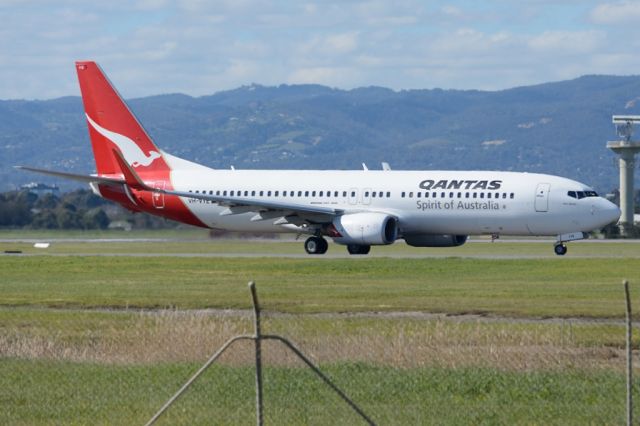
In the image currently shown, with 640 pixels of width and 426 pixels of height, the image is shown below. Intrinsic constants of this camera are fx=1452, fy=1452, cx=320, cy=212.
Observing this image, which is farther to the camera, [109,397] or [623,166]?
[623,166]

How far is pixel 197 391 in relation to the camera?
786 inches

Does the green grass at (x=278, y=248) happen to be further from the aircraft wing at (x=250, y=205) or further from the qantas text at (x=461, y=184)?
the qantas text at (x=461, y=184)

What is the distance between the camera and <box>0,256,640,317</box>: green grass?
108 ft

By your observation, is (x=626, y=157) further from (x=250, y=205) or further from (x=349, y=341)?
(x=349, y=341)

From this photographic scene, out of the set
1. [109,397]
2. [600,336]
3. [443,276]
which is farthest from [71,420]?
[443,276]

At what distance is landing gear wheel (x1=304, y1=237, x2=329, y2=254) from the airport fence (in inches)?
1023

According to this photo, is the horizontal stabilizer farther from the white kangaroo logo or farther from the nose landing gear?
the nose landing gear

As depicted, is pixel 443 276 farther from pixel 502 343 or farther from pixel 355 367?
pixel 355 367

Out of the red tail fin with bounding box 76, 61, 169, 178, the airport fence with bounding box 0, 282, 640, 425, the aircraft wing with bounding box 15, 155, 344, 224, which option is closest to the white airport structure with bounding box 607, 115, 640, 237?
the red tail fin with bounding box 76, 61, 169, 178

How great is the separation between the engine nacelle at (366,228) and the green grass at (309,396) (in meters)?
31.1

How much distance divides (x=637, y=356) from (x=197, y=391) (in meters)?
7.49

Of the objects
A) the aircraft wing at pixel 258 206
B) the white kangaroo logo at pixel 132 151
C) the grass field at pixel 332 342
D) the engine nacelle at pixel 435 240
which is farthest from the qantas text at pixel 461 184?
the white kangaroo logo at pixel 132 151

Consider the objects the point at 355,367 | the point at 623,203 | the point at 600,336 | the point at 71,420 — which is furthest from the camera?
the point at 623,203

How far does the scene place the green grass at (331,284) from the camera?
108 ft
